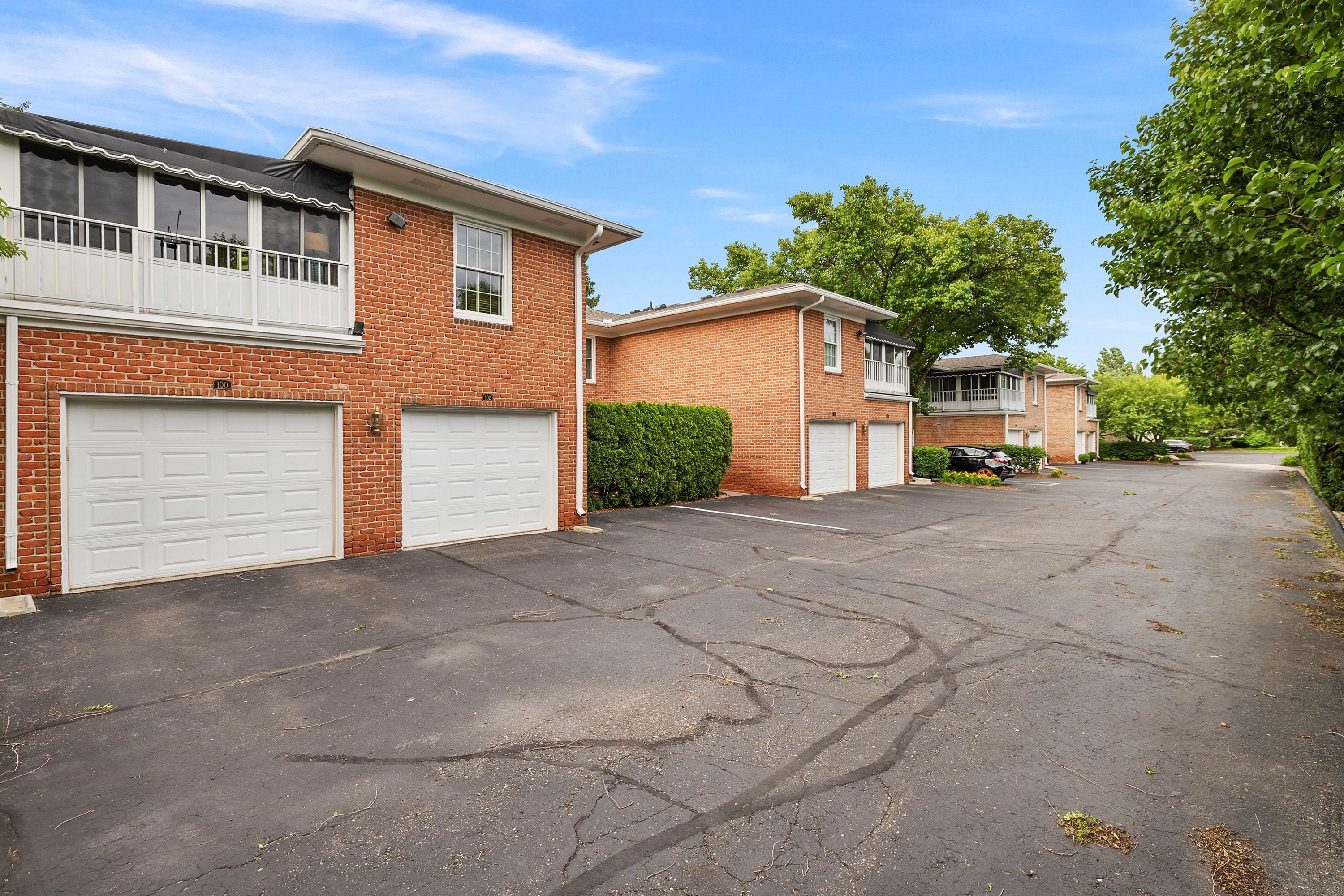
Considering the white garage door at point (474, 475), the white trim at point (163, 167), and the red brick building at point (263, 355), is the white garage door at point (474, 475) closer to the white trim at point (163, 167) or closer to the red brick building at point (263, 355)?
the red brick building at point (263, 355)

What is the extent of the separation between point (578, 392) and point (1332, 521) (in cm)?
1471

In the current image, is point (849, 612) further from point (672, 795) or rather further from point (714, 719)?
point (672, 795)

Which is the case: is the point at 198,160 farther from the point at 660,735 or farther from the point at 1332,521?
the point at 1332,521

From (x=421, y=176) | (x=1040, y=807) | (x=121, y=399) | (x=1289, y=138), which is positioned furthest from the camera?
(x=421, y=176)

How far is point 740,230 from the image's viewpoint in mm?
31234

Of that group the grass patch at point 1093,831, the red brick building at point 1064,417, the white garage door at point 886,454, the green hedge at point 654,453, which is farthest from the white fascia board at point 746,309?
the red brick building at point 1064,417

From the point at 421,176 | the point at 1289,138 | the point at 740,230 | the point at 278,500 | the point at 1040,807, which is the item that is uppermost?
the point at 740,230

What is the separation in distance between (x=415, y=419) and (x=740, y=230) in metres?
25.5

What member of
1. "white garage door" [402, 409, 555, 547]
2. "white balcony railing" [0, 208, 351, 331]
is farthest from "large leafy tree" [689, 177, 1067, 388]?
"white balcony railing" [0, 208, 351, 331]

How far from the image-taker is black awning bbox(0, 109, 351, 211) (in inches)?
265

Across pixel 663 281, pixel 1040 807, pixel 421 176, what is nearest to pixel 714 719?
pixel 1040 807

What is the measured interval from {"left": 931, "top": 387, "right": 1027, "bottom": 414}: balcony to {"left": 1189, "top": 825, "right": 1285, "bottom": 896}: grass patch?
35.1 m

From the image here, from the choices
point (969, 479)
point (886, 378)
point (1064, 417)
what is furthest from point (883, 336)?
point (1064, 417)

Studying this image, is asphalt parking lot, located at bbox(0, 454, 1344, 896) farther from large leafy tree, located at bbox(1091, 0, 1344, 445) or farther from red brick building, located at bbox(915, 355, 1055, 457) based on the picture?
red brick building, located at bbox(915, 355, 1055, 457)
